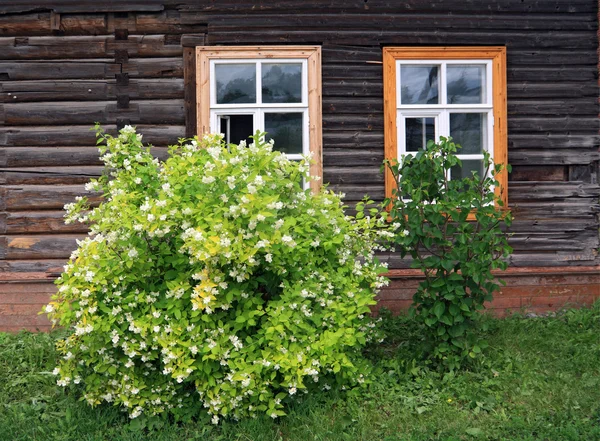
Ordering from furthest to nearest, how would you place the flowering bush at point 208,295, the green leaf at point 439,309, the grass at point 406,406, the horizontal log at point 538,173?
the horizontal log at point 538,173
the green leaf at point 439,309
the grass at point 406,406
the flowering bush at point 208,295

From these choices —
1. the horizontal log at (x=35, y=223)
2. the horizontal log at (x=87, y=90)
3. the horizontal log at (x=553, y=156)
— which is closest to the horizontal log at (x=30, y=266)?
the horizontal log at (x=35, y=223)

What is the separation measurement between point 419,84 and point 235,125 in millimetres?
2217

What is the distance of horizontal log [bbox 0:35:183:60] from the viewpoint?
21.8 feet

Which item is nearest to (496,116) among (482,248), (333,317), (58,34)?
(482,248)

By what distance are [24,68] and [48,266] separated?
228 cm

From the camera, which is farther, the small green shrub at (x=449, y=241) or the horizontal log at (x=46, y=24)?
the horizontal log at (x=46, y=24)

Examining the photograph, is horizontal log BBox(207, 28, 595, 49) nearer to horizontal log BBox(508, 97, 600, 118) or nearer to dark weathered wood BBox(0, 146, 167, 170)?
horizontal log BBox(508, 97, 600, 118)

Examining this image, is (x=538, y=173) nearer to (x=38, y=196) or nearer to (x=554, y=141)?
(x=554, y=141)

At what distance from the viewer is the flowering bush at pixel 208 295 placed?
155 inches

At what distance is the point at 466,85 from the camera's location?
6.89 m

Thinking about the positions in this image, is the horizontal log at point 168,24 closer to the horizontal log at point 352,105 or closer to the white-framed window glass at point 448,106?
the horizontal log at point 352,105

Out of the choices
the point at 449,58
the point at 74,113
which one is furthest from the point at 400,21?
the point at 74,113

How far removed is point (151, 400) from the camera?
428 cm

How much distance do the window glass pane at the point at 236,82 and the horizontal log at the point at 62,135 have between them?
656 millimetres
